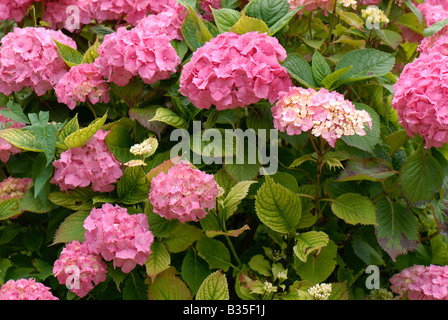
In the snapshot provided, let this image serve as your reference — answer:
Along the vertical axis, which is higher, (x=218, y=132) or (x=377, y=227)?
(x=218, y=132)

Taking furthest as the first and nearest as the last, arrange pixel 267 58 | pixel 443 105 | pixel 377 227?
pixel 377 227
pixel 267 58
pixel 443 105

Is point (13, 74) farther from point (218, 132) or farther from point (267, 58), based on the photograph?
point (267, 58)

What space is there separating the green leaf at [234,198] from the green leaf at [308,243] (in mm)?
211

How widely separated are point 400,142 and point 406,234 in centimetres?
29

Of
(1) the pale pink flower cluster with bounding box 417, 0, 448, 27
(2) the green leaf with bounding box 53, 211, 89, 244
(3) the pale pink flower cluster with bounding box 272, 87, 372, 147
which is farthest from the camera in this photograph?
(1) the pale pink flower cluster with bounding box 417, 0, 448, 27

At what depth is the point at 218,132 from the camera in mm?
1600

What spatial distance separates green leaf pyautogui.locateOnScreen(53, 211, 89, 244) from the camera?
154cm

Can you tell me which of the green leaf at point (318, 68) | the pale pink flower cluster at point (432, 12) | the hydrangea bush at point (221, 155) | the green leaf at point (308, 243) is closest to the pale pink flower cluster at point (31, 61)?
the hydrangea bush at point (221, 155)

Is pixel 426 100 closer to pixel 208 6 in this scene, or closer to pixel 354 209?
pixel 354 209

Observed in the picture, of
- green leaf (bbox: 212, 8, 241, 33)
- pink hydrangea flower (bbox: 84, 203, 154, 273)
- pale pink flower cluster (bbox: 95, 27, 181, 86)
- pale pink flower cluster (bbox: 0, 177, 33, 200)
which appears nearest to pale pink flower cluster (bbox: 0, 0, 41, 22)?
pale pink flower cluster (bbox: 95, 27, 181, 86)

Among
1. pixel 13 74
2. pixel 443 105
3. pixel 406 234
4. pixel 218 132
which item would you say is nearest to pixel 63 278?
pixel 218 132

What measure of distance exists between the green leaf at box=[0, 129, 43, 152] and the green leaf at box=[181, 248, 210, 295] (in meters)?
0.56

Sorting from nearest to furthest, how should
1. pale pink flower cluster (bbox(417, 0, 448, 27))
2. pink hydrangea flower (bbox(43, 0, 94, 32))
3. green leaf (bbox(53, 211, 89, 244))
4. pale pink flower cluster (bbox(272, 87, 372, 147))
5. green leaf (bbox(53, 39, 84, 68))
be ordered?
1. pale pink flower cluster (bbox(272, 87, 372, 147))
2. green leaf (bbox(53, 211, 89, 244))
3. green leaf (bbox(53, 39, 84, 68))
4. pale pink flower cluster (bbox(417, 0, 448, 27))
5. pink hydrangea flower (bbox(43, 0, 94, 32))

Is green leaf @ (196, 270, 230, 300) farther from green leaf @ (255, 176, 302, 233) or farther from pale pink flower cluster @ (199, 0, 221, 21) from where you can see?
pale pink flower cluster @ (199, 0, 221, 21)
